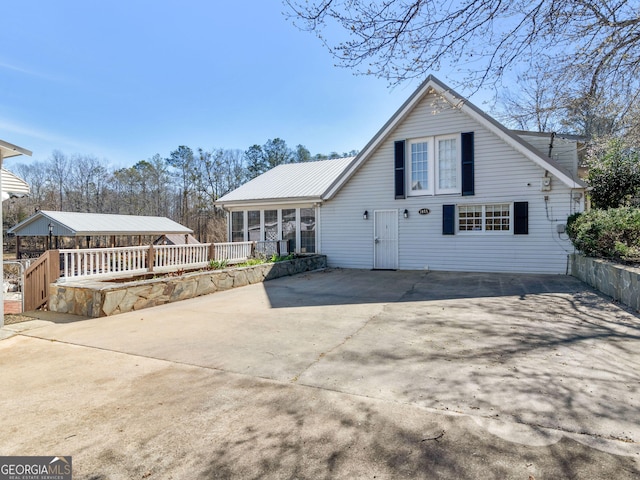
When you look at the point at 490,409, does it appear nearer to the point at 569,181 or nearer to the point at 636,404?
the point at 636,404

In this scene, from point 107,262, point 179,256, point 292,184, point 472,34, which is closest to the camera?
point 472,34

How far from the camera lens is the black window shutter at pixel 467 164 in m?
11.1

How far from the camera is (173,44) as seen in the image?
40.0 ft

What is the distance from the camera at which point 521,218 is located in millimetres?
10539

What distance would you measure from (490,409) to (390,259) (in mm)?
9861

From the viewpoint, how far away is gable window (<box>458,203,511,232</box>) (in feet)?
36.0

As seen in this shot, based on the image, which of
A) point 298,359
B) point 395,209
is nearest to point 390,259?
point 395,209

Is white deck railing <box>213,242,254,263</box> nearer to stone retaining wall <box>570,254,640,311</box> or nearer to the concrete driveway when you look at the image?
the concrete driveway

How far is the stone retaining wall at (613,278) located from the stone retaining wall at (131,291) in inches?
→ 328

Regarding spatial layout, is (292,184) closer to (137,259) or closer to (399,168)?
(399,168)

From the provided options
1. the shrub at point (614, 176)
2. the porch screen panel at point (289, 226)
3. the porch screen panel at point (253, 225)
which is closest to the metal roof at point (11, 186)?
the porch screen panel at point (253, 225)

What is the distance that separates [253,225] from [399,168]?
265 inches

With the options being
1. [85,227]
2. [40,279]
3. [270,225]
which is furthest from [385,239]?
[85,227]

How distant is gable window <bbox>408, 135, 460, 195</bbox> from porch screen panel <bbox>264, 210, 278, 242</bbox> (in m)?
5.76
